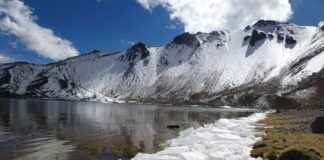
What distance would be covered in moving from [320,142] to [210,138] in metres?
15.8

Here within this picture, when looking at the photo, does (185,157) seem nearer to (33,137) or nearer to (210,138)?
(210,138)

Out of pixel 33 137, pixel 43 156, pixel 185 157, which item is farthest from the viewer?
pixel 33 137

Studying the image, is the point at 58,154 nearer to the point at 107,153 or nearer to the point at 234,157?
the point at 107,153

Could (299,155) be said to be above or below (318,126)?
below

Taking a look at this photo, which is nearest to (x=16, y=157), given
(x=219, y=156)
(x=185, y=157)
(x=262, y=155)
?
(x=185, y=157)

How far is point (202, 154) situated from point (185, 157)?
3.07 m

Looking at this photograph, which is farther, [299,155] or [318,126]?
[318,126]

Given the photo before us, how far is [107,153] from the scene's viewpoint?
4794cm

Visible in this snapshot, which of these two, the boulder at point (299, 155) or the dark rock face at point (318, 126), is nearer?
the boulder at point (299, 155)

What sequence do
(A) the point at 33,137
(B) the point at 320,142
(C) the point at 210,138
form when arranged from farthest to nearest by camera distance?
1. (A) the point at 33,137
2. (C) the point at 210,138
3. (B) the point at 320,142

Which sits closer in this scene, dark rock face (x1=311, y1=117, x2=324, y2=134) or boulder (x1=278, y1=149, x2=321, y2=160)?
boulder (x1=278, y1=149, x2=321, y2=160)

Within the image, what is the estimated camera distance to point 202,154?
43625 millimetres

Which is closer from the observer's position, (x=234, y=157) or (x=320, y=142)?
(x=234, y=157)

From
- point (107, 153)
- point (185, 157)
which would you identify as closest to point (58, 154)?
point (107, 153)
